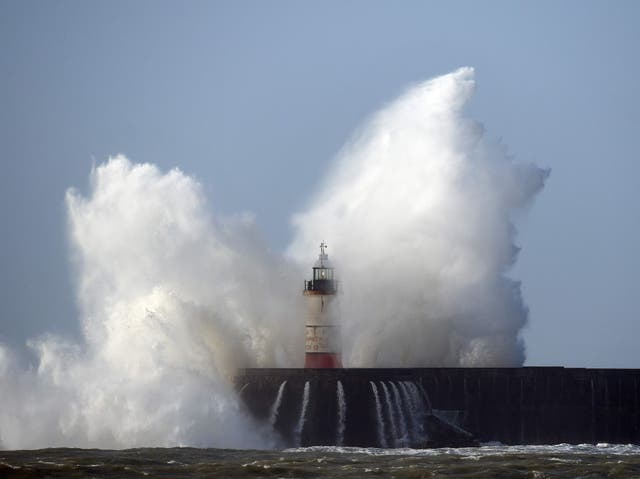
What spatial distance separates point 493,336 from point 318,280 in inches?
209

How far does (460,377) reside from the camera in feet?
136

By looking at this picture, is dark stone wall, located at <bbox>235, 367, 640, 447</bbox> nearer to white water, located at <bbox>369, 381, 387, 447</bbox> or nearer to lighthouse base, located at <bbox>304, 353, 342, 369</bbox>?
white water, located at <bbox>369, 381, 387, 447</bbox>

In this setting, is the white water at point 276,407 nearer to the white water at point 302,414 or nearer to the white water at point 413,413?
the white water at point 302,414

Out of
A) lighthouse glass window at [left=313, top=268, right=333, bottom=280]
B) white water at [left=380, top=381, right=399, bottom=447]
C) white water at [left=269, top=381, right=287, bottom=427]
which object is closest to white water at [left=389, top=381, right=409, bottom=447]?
white water at [left=380, top=381, right=399, bottom=447]

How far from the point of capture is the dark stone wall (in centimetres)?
4003

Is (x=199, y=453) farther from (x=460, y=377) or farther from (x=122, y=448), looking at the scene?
(x=460, y=377)

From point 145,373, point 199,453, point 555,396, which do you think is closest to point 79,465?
point 199,453

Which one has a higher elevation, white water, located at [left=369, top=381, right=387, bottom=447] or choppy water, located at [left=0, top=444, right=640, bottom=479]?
white water, located at [left=369, top=381, right=387, bottom=447]

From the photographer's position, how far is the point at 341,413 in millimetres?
39938

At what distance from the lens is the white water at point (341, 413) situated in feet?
130

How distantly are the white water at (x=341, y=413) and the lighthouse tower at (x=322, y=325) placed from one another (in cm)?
327

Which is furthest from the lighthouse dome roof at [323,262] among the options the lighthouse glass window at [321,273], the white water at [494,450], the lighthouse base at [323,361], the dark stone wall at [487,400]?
the white water at [494,450]

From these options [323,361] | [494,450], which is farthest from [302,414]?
[494,450]

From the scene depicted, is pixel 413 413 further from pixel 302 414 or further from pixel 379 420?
pixel 302 414
